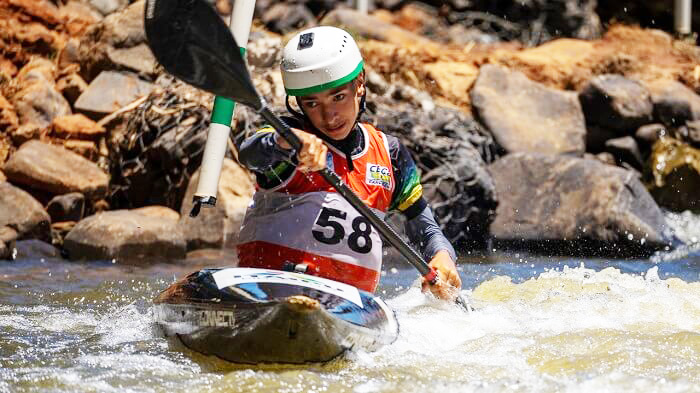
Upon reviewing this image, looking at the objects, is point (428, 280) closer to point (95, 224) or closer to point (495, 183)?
point (95, 224)

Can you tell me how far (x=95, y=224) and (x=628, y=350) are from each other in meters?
4.51

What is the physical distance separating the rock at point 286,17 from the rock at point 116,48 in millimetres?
2819

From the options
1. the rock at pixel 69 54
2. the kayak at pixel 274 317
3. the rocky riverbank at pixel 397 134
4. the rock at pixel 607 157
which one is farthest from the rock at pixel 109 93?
the kayak at pixel 274 317

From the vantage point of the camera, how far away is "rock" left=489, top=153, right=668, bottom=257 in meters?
8.13

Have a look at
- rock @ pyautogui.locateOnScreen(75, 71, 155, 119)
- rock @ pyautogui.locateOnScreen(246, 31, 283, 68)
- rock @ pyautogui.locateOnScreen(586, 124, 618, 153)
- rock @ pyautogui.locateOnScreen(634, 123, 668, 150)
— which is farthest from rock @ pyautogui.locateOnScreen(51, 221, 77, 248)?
rock @ pyautogui.locateOnScreen(634, 123, 668, 150)

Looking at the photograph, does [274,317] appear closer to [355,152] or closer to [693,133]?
[355,152]

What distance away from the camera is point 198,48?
11.9 feet

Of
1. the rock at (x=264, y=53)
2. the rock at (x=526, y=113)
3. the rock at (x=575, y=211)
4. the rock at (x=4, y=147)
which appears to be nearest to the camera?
the rock at (x=575, y=211)

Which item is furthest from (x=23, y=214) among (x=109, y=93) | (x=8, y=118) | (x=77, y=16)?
(x=77, y=16)

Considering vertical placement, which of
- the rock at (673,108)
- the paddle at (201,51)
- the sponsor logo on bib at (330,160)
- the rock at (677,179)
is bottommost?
the rock at (677,179)

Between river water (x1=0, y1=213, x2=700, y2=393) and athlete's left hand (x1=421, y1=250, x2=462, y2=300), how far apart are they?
15 cm

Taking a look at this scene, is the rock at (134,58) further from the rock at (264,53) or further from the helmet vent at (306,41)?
the helmet vent at (306,41)

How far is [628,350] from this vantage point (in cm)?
400

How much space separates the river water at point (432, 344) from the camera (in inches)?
136
